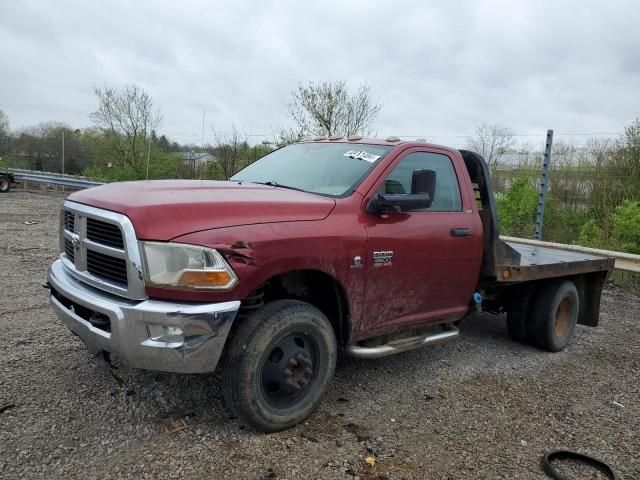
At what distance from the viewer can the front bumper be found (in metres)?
2.81

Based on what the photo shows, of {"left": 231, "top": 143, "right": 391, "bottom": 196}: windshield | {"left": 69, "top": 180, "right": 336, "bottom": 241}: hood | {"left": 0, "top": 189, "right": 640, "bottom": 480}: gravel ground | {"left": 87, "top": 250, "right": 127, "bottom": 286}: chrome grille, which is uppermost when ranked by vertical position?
{"left": 231, "top": 143, "right": 391, "bottom": 196}: windshield

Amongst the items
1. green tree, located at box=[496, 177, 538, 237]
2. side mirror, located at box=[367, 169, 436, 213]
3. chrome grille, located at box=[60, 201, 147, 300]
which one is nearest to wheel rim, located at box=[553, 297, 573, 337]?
side mirror, located at box=[367, 169, 436, 213]

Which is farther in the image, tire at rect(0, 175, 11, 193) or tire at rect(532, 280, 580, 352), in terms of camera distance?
tire at rect(0, 175, 11, 193)

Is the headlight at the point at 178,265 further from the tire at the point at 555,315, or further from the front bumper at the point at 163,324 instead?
the tire at the point at 555,315

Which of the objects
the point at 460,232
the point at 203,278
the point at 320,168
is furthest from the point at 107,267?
the point at 460,232

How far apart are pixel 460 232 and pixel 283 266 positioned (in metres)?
1.83

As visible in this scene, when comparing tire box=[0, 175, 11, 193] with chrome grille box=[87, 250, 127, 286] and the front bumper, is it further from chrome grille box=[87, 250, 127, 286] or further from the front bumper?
the front bumper

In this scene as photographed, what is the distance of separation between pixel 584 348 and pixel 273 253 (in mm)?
4282

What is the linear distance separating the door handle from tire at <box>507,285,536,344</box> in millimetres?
1557

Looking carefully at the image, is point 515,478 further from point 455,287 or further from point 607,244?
point 607,244

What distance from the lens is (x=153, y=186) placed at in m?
3.51

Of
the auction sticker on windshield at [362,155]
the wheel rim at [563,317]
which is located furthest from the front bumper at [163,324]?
the wheel rim at [563,317]

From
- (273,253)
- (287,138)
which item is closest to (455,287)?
(273,253)

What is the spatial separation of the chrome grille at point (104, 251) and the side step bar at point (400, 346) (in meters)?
1.56
